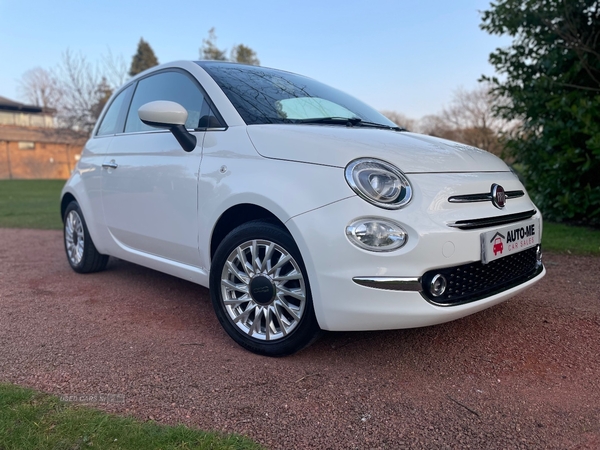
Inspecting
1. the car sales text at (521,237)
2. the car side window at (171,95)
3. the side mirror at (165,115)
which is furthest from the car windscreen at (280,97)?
the car sales text at (521,237)

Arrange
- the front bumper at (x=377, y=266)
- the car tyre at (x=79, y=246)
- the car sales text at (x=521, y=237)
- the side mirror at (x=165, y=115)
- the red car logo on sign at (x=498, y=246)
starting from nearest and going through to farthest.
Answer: the front bumper at (x=377, y=266)
the red car logo on sign at (x=498, y=246)
the car sales text at (x=521, y=237)
the side mirror at (x=165, y=115)
the car tyre at (x=79, y=246)

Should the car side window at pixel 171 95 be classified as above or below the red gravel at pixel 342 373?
above

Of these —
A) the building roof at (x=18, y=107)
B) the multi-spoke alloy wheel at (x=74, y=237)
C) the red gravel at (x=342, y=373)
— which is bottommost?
the red gravel at (x=342, y=373)

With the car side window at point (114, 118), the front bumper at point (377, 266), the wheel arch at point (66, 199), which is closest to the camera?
the front bumper at point (377, 266)

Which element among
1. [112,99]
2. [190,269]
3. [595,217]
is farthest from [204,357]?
[595,217]

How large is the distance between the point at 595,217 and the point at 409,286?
5.55 metres

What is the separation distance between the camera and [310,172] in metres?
2.53

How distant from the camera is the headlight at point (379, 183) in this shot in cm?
240

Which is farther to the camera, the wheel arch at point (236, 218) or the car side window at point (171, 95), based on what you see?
the car side window at point (171, 95)

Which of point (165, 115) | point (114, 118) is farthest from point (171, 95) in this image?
point (114, 118)

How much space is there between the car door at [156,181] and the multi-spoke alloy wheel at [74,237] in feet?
2.53

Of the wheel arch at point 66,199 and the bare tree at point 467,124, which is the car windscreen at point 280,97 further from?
the bare tree at point 467,124

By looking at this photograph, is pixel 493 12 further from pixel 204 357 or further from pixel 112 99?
pixel 204 357

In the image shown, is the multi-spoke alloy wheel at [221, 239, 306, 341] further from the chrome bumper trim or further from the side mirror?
the side mirror
